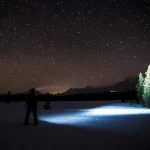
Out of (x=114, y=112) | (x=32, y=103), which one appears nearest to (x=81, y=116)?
(x=32, y=103)

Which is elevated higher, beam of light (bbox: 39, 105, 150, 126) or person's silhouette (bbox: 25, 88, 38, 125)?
person's silhouette (bbox: 25, 88, 38, 125)

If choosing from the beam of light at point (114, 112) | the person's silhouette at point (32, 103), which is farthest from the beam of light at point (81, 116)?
the person's silhouette at point (32, 103)

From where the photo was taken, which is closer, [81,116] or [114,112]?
[81,116]

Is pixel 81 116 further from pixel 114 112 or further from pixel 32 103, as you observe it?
pixel 114 112

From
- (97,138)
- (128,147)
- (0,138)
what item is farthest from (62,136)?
(128,147)

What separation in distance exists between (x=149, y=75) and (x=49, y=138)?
25535 millimetres

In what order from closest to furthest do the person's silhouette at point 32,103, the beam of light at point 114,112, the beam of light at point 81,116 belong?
the person's silhouette at point 32,103
the beam of light at point 81,116
the beam of light at point 114,112

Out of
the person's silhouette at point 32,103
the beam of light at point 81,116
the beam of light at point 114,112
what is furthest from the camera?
the beam of light at point 114,112

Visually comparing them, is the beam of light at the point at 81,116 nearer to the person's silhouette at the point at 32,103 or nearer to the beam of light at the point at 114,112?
the beam of light at the point at 114,112

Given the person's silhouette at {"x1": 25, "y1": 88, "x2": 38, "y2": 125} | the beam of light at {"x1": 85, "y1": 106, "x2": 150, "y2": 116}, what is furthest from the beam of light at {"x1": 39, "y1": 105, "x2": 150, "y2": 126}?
the person's silhouette at {"x1": 25, "y1": 88, "x2": 38, "y2": 125}

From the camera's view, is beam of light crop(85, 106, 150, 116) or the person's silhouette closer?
the person's silhouette

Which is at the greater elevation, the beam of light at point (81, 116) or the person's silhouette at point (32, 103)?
the person's silhouette at point (32, 103)

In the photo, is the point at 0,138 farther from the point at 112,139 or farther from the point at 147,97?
the point at 147,97

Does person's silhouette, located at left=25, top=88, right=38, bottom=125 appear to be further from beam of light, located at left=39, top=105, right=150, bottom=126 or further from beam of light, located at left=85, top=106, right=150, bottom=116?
beam of light, located at left=85, top=106, right=150, bottom=116
